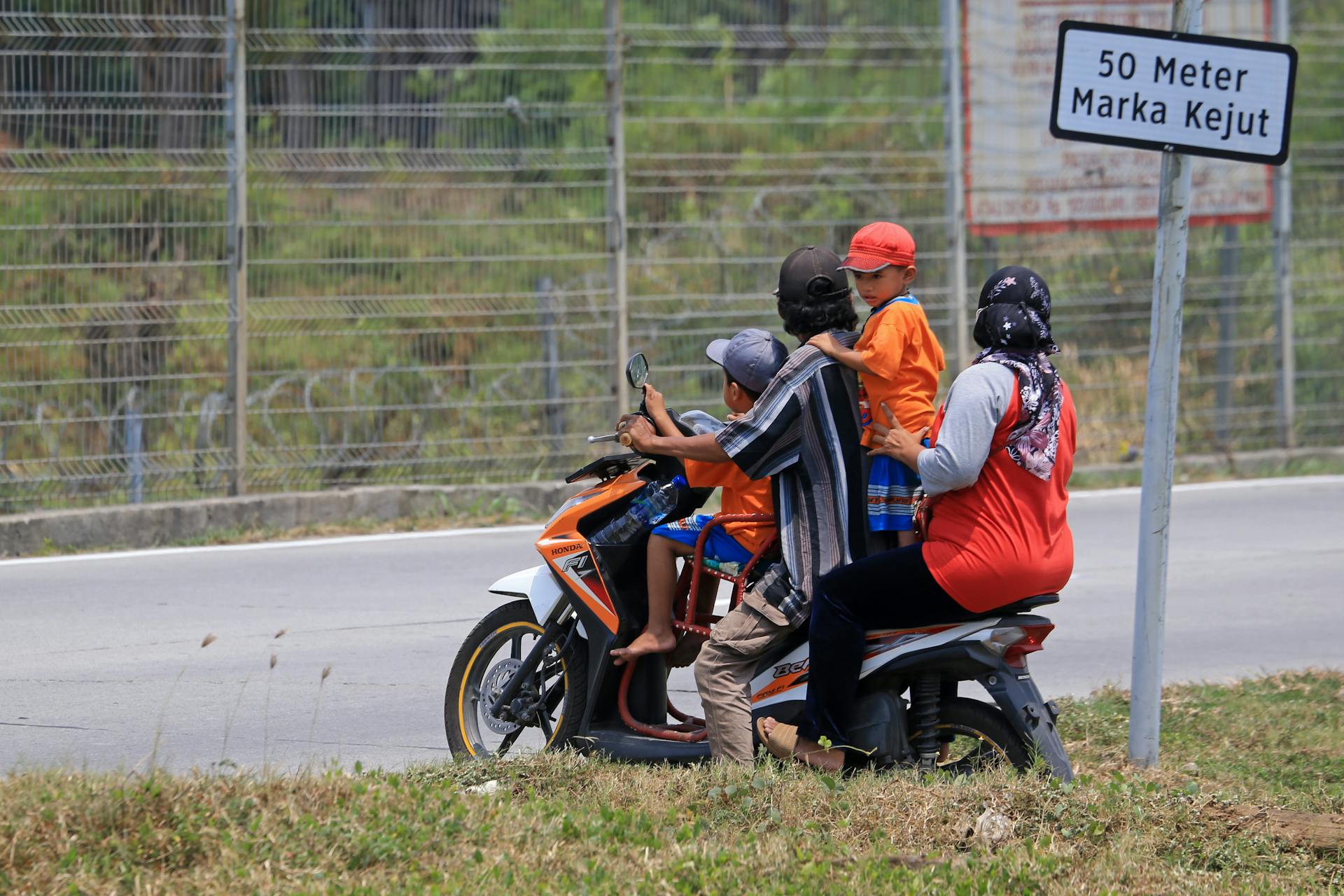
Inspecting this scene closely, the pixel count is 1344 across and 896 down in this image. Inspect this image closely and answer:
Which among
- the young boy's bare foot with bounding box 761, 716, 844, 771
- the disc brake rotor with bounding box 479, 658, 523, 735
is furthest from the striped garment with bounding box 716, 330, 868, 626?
the disc brake rotor with bounding box 479, 658, 523, 735

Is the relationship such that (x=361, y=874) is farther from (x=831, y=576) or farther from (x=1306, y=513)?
(x=1306, y=513)

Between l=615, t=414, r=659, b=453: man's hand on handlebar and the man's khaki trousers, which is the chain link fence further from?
the man's khaki trousers

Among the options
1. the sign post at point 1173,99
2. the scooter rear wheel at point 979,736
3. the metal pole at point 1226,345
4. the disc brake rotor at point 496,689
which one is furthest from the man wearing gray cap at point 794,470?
the metal pole at point 1226,345

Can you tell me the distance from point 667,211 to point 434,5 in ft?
7.56

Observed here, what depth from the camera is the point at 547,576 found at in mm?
5738

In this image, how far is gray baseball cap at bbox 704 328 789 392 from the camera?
18.0 feet

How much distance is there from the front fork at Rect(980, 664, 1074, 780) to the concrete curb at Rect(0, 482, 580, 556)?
22.6ft

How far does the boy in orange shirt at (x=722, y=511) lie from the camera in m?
5.48

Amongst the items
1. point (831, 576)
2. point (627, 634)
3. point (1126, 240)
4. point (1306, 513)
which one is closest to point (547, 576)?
point (627, 634)

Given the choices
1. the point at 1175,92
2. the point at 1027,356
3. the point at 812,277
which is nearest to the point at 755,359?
the point at 812,277

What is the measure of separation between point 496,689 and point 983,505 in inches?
71.3

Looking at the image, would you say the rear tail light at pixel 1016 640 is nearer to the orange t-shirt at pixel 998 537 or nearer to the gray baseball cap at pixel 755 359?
the orange t-shirt at pixel 998 537

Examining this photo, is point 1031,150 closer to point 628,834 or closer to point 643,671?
point 643,671

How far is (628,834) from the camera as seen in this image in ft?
15.4
